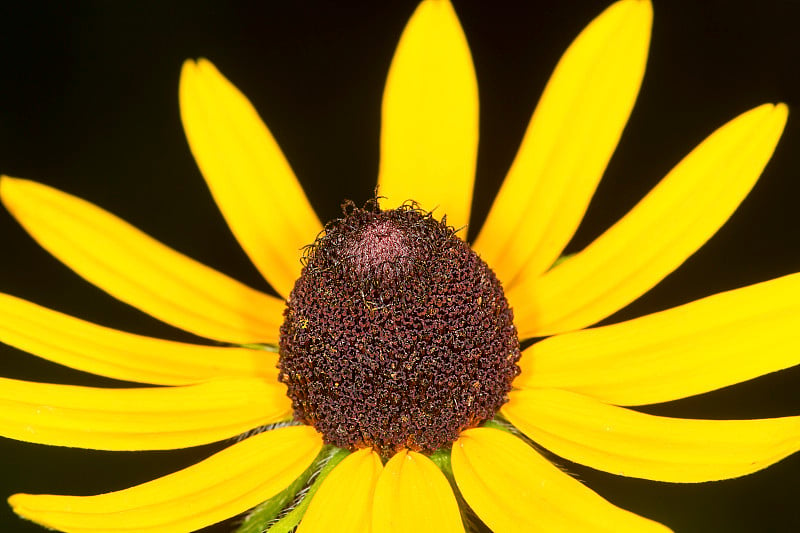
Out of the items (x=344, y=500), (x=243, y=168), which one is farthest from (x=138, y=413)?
(x=243, y=168)

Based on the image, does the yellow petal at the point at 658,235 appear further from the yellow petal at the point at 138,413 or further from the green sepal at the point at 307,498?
the yellow petal at the point at 138,413

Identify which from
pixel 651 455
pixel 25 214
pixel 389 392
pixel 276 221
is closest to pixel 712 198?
pixel 651 455

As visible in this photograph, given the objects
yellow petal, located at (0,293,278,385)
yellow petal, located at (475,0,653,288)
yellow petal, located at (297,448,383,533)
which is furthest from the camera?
yellow petal, located at (475,0,653,288)

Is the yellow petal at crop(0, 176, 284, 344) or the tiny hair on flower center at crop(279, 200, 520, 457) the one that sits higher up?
the yellow petal at crop(0, 176, 284, 344)

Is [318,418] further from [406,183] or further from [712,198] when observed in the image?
[712,198]

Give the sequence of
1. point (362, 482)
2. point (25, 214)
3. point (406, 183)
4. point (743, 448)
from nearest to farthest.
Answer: point (743, 448) < point (362, 482) < point (25, 214) < point (406, 183)

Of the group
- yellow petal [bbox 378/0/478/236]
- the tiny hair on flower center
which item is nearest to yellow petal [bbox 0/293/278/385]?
the tiny hair on flower center

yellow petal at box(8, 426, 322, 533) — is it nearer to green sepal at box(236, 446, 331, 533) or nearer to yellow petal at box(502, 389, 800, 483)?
green sepal at box(236, 446, 331, 533)
